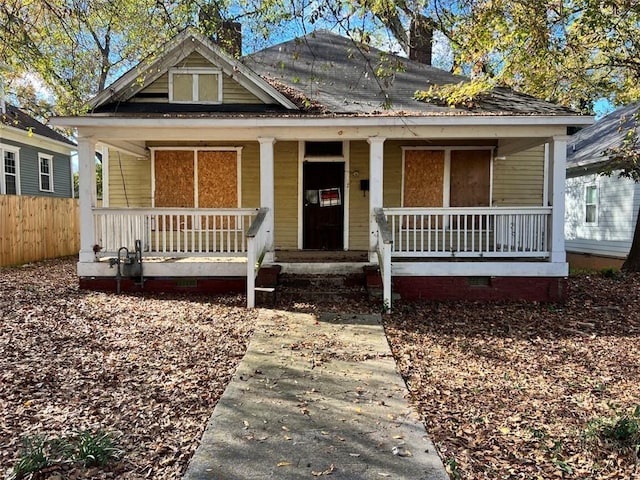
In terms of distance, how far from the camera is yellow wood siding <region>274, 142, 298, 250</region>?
36.5 feet

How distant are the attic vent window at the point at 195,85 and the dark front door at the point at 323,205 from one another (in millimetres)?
2555

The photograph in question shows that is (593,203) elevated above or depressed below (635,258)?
above

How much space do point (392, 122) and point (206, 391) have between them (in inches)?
229

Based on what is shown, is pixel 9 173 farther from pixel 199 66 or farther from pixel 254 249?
pixel 254 249

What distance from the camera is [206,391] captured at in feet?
14.4

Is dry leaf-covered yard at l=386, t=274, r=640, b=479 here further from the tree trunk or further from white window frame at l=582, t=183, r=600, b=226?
white window frame at l=582, t=183, r=600, b=226

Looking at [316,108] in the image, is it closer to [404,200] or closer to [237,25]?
[237,25]

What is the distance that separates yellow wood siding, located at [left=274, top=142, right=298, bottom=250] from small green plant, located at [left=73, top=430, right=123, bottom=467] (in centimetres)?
811

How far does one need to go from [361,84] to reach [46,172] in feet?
50.4

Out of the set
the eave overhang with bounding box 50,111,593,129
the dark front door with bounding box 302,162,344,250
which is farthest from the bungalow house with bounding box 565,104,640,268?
the dark front door with bounding box 302,162,344,250

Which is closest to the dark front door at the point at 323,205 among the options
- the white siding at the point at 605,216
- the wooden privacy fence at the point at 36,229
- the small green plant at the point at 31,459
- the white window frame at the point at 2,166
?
the white siding at the point at 605,216

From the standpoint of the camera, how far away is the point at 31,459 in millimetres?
2914

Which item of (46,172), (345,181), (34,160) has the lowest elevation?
(345,181)

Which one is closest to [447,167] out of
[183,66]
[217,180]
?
[217,180]
